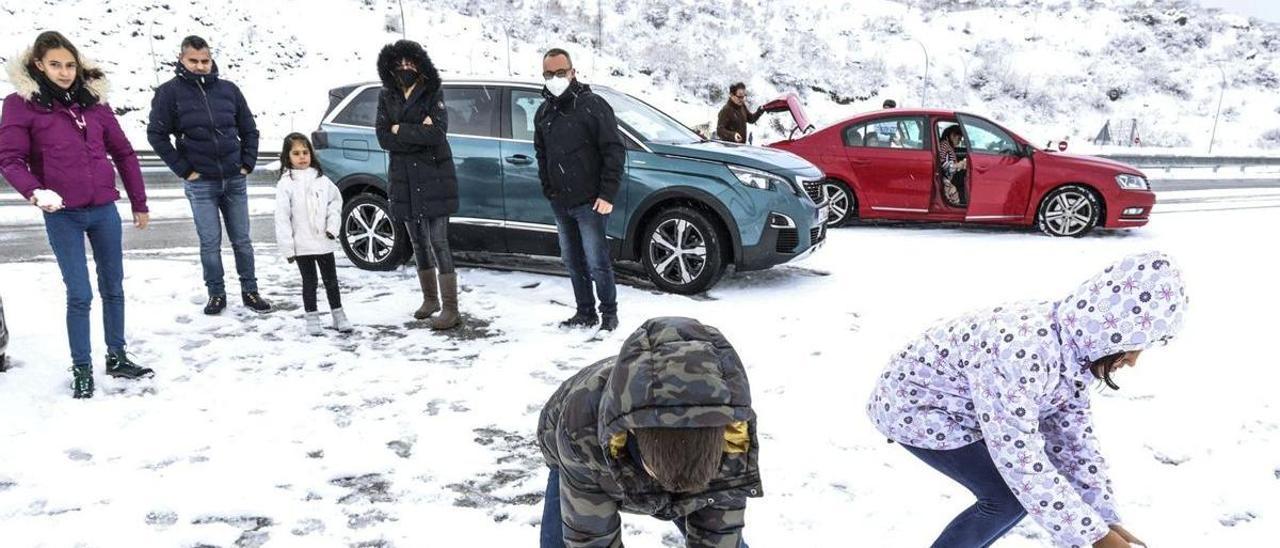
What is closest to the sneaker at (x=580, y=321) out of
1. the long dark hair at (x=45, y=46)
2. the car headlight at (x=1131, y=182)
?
the long dark hair at (x=45, y=46)

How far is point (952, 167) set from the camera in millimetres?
8867

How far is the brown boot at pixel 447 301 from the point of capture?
5.36 metres

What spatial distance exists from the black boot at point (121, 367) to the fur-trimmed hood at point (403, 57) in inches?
85.6

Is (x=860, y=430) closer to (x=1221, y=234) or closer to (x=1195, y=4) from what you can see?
(x=1221, y=234)

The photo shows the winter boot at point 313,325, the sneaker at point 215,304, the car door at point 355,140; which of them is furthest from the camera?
the car door at point 355,140

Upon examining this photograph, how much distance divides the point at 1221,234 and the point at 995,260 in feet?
12.9

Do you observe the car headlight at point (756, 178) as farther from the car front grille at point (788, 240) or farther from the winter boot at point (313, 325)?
the winter boot at point (313, 325)

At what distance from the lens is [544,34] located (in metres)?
33.2

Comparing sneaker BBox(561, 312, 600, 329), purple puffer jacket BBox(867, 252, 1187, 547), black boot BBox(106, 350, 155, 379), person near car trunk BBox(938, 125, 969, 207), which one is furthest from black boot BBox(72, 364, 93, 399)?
person near car trunk BBox(938, 125, 969, 207)

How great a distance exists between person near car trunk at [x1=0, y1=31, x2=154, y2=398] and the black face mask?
1565 millimetres

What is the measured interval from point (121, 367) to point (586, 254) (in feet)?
8.88

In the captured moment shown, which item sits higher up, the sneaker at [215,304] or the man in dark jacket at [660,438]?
the man in dark jacket at [660,438]

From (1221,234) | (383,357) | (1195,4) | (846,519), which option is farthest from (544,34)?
(1195,4)

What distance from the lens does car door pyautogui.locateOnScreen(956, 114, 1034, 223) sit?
338 inches
